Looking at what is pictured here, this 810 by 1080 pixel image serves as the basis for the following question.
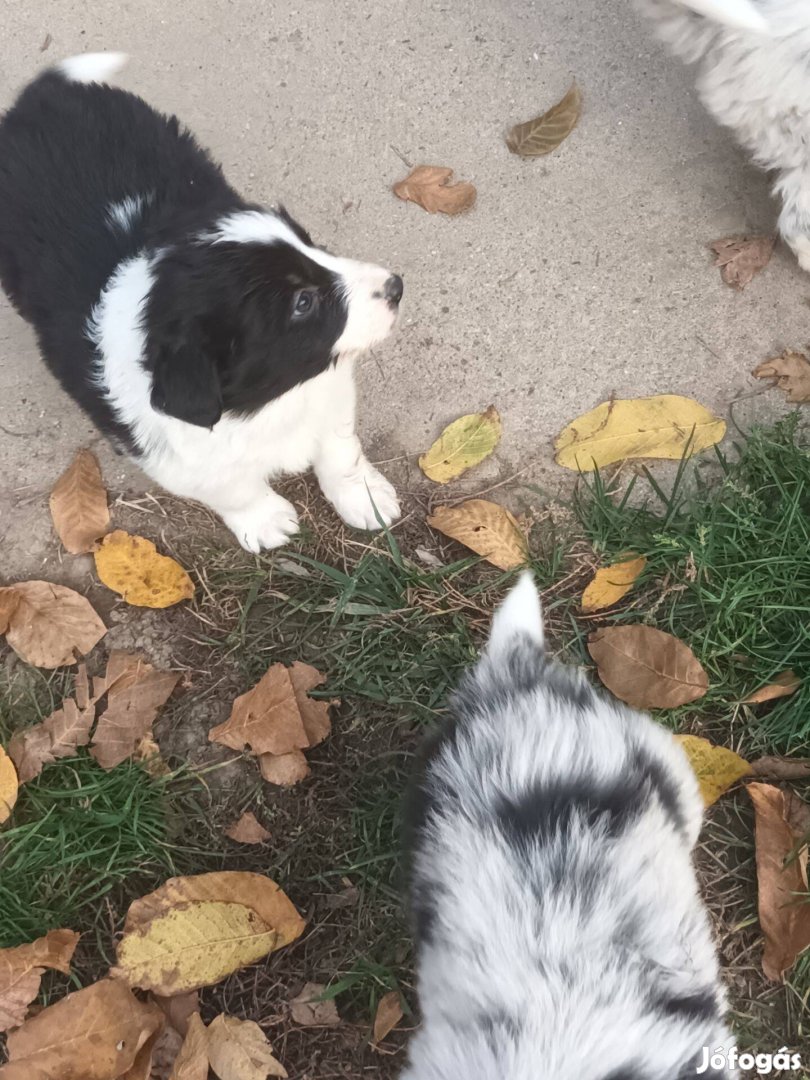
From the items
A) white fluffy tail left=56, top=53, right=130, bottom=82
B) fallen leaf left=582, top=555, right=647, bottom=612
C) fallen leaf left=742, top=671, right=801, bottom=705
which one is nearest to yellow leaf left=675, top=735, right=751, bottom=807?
fallen leaf left=742, top=671, right=801, bottom=705

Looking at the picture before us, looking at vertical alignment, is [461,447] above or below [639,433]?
below

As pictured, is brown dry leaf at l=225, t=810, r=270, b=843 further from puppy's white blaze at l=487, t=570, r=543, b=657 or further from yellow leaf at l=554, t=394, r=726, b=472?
yellow leaf at l=554, t=394, r=726, b=472

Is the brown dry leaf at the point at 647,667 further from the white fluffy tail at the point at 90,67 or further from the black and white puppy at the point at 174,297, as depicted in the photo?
the white fluffy tail at the point at 90,67

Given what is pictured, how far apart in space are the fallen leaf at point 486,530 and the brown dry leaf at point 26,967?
5.33ft

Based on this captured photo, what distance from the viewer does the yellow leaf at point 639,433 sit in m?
2.62

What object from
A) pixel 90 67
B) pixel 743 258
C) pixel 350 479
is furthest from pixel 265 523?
pixel 743 258

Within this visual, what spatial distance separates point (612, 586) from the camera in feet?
8.09

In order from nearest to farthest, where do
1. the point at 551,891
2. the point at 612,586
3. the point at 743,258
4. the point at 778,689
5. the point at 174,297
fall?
the point at 551,891 < the point at 174,297 < the point at 778,689 < the point at 612,586 < the point at 743,258

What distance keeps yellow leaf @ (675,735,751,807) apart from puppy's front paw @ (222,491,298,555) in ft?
4.45

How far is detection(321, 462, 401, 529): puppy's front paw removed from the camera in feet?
8.36

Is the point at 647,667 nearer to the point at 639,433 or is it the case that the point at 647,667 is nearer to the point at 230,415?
the point at 639,433

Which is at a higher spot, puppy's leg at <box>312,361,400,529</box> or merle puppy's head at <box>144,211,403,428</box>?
merle puppy's head at <box>144,211,403,428</box>

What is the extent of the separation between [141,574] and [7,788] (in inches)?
29.1

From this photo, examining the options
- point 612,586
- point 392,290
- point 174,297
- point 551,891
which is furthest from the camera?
point 612,586
